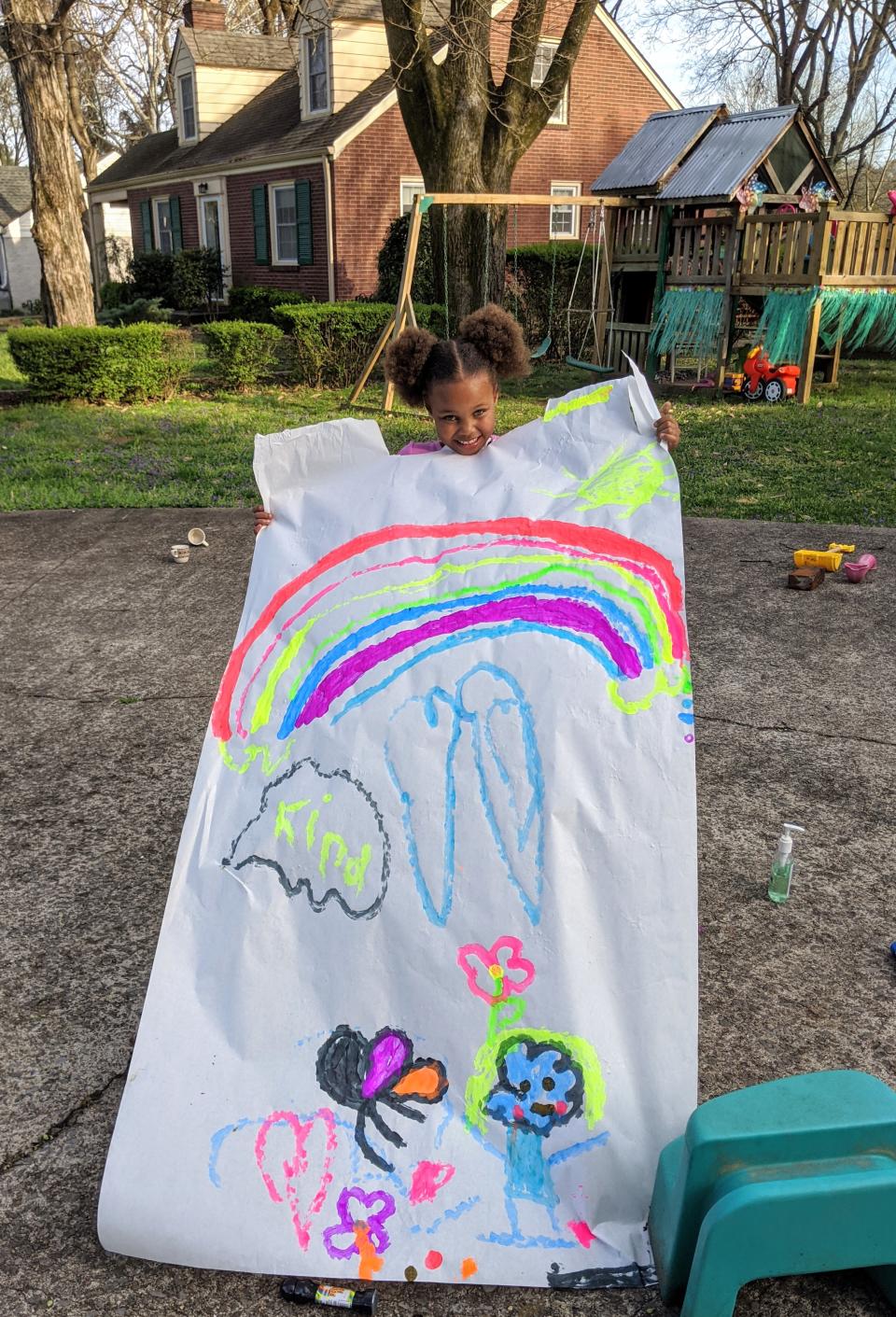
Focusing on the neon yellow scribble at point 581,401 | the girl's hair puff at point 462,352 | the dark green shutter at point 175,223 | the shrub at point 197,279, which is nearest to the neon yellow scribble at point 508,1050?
the neon yellow scribble at point 581,401

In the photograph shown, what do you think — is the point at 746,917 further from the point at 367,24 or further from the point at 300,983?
the point at 367,24

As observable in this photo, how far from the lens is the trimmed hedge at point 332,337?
1265 centimetres

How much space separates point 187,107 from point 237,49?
5.65ft

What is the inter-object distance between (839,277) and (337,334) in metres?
5.86

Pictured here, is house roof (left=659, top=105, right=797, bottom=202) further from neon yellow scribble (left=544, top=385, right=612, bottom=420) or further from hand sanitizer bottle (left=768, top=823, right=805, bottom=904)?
hand sanitizer bottle (left=768, top=823, right=805, bottom=904)

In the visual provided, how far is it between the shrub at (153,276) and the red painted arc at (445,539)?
21180mm

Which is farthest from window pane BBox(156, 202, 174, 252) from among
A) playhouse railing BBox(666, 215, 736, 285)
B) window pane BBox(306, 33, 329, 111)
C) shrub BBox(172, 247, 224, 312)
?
playhouse railing BBox(666, 215, 736, 285)

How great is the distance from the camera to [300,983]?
6.08ft

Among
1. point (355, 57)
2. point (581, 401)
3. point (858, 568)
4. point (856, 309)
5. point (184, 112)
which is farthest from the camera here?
point (184, 112)

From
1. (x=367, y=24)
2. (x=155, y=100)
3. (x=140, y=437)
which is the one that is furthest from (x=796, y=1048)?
(x=155, y=100)

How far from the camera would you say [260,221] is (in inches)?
796

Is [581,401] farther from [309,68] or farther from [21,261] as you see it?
[21,261]

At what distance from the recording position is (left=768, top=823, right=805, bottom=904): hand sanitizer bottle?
2645 millimetres

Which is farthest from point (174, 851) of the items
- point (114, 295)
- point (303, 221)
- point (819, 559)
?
point (114, 295)
